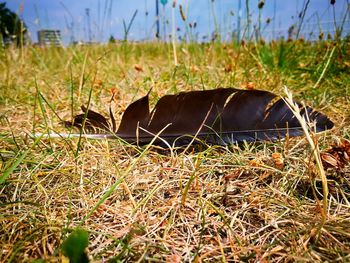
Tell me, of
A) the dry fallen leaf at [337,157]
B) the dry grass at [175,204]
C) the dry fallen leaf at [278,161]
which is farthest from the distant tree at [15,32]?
the dry fallen leaf at [337,157]

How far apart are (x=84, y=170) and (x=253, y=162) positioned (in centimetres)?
49

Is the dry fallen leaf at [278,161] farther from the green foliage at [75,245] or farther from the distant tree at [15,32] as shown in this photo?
the distant tree at [15,32]

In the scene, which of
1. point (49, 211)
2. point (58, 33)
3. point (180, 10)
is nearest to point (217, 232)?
point (49, 211)

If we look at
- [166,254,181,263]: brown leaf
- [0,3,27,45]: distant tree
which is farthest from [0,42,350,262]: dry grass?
[0,3,27,45]: distant tree

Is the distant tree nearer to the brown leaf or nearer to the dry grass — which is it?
the dry grass

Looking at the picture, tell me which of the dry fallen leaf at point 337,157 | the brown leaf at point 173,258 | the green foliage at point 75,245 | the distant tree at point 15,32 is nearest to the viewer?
the green foliage at point 75,245

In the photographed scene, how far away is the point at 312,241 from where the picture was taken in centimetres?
52

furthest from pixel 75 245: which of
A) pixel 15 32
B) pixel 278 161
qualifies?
pixel 15 32

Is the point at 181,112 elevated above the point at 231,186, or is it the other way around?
the point at 181,112

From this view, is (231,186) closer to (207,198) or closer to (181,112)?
(207,198)

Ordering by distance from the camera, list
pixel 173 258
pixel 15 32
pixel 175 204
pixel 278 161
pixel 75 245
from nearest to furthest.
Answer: pixel 75 245 < pixel 173 258 < pixel 175 204 < pixel 278 161 < pixel 15 32

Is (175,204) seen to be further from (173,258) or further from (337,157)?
(337,157)

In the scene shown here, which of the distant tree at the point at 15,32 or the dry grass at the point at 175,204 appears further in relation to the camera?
the distant tree at the point at 15,32

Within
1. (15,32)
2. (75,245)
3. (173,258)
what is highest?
(15,32)
